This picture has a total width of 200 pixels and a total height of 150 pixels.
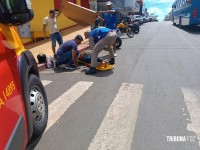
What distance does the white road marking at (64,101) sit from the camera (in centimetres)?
445

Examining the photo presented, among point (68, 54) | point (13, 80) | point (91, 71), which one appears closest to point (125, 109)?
point (13, 80)

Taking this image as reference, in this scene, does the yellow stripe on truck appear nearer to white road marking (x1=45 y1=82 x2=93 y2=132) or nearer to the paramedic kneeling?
white road marking (x1=45 y1=82 x2=93 y2=132)

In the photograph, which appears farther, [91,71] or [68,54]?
[68,54]

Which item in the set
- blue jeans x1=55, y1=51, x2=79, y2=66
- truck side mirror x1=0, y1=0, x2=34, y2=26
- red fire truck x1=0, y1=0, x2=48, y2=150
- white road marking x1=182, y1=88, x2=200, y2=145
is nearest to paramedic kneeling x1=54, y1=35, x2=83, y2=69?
blue jeans x1=55, y1=51, x2=79, y2=66

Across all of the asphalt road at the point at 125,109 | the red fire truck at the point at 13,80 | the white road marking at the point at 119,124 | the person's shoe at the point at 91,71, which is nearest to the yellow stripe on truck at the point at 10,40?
the red fire truck at the point at 13,80

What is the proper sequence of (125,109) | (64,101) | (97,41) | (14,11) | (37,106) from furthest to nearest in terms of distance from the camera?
→ (97,41) < (64,101) < (125,109) < (37,106) < (14,11)

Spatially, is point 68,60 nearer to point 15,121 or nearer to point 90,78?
point 90,78

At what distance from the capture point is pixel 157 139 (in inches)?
143

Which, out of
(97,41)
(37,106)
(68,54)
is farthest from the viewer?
(68,54)

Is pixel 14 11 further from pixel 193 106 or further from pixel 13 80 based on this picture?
pixel 193 106

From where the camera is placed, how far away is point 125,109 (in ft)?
15.6

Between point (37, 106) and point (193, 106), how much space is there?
113 inches

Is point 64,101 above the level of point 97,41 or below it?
below

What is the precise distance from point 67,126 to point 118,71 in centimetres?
393
